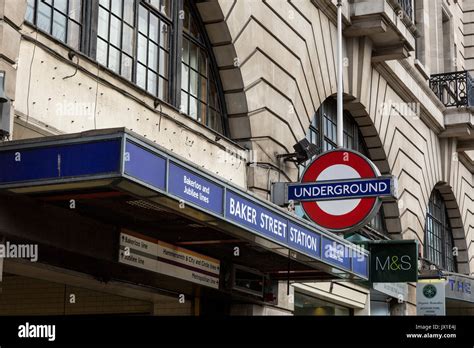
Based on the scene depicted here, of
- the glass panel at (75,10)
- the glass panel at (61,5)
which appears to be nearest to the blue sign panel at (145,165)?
the glass panel at (61,5)

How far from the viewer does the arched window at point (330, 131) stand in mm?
20947

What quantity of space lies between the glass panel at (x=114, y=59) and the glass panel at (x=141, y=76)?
611 mm

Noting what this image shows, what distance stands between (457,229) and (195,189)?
76.0 feet

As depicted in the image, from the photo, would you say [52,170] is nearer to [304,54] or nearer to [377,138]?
[304,54]

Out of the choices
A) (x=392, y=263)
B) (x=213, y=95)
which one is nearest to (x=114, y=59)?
(x=213, y=95)

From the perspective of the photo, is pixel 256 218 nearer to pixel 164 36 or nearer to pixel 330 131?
pixel 164 36

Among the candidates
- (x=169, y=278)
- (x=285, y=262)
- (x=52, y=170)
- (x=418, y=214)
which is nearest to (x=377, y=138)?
(x=418, y=214)

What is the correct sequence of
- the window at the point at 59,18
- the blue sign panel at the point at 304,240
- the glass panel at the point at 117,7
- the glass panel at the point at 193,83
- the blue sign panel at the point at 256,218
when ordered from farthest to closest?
the glass panel at the point at 193,83
the glass panel at the point at 117,7
the blue sign panel at the point at 304,240
the window at the point at 59,18
the blue sign panel at the point at 256,218

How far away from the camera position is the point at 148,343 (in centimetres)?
848

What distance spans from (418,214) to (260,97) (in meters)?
11.1

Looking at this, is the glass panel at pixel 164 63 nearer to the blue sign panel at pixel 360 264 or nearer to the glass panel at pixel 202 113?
the glass panel at pixel 202 113

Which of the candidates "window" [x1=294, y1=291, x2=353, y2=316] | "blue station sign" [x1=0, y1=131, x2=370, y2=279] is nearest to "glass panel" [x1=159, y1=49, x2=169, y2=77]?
"blue station sign" [x1=0, y1=131, x2=370, y2=279]

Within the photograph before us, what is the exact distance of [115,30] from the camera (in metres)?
14.0

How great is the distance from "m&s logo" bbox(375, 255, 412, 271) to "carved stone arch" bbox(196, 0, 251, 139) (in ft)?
10.8
